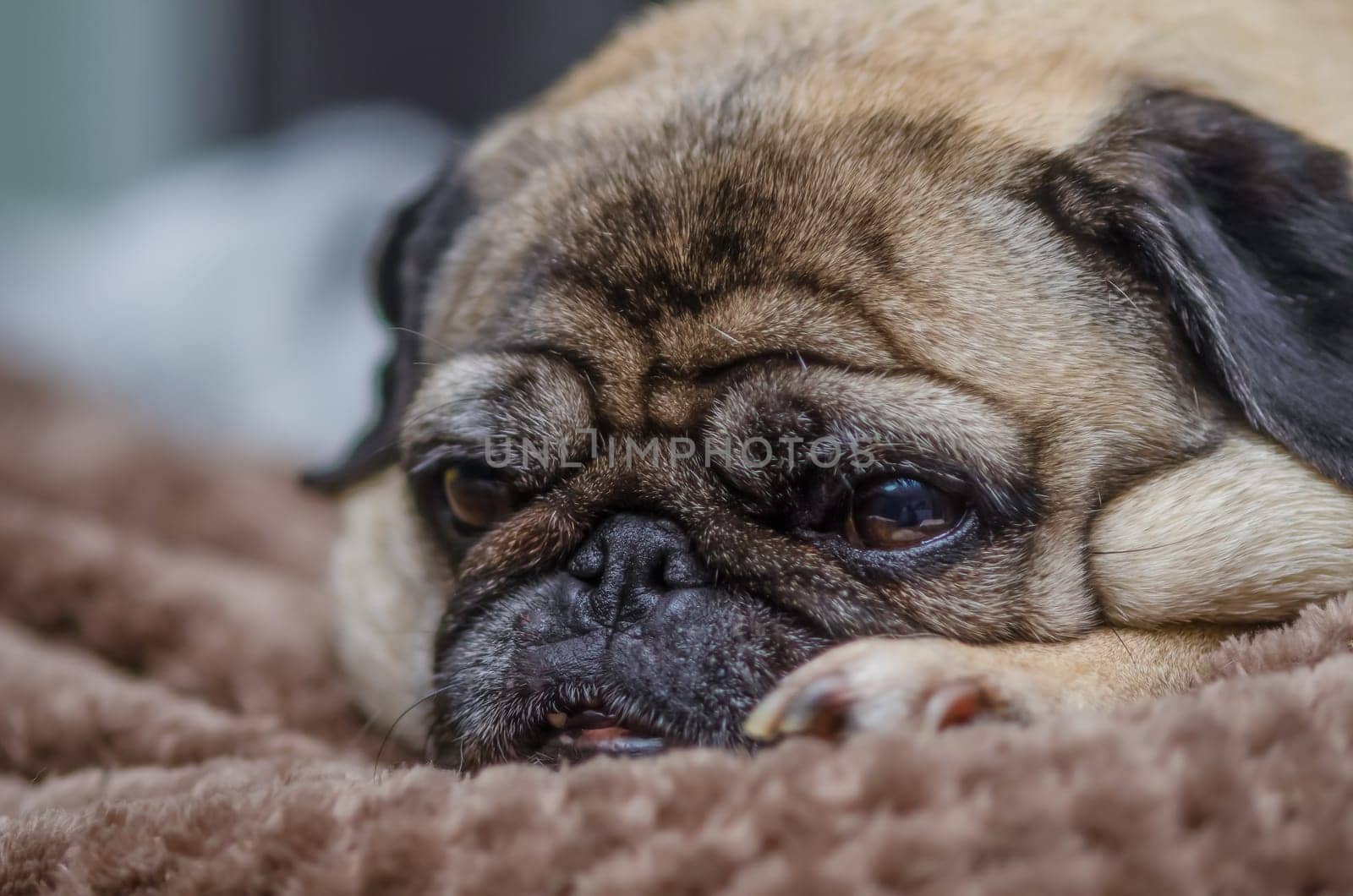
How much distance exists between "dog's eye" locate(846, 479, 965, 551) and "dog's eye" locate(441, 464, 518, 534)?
0.52 metres

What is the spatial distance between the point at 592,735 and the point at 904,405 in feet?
1.71

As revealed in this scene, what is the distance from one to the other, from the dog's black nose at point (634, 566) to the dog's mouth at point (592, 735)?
0.11 meters

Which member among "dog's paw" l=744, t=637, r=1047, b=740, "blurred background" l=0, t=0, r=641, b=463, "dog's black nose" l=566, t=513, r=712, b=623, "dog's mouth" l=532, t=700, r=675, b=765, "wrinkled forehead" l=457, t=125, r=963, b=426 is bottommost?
"blurred background" l=0, t=0, r=641, b=463

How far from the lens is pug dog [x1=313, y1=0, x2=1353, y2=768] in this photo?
135cm

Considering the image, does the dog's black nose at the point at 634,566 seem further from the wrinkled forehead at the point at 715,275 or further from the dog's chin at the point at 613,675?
the wrinkled forehead at the point at 715,275

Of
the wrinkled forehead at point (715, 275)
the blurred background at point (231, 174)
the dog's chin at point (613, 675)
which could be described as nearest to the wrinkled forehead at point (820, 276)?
the wrinkled forehead at point (715, 275)

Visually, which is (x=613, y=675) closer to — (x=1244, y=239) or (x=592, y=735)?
(x=592, y=735)

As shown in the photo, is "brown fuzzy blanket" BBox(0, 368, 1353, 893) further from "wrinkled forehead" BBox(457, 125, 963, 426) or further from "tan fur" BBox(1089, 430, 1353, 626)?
"wrinkled forehead" BBox(457, 125, 963, 426)

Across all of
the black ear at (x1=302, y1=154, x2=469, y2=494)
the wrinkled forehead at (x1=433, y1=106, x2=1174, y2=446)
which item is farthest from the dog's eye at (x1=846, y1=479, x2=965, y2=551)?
the black ear at (x1=302, y1=154, x2=469, y2=494)

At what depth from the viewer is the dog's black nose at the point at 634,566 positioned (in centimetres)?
140

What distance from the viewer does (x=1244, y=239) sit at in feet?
4.77

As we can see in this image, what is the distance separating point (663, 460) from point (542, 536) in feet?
0.61

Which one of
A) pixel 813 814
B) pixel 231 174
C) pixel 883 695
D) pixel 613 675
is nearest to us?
pixel 813 814

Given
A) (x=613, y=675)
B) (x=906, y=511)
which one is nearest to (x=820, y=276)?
(x=906, y=511)
